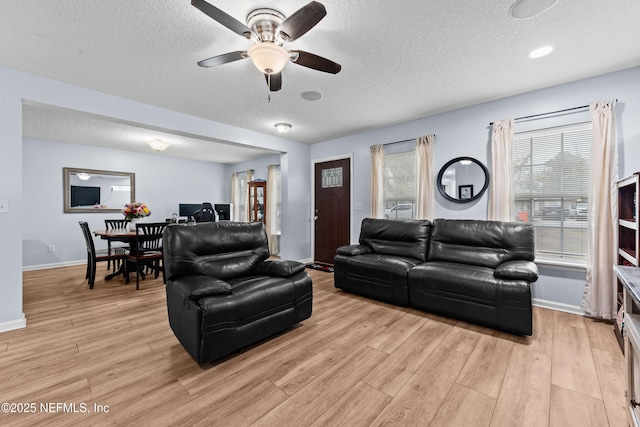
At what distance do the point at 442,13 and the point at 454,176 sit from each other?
236cm

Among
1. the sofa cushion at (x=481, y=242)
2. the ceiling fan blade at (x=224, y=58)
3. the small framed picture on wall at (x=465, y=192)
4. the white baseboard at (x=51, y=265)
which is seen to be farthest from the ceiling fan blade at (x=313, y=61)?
the white baseboard at (x=51, y=265)

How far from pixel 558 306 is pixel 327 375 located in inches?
115

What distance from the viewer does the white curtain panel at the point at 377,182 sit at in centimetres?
463

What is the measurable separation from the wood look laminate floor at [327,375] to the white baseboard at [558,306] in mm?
153

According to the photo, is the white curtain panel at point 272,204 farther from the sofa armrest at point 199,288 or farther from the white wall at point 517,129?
the sofa armrest at point 199,288

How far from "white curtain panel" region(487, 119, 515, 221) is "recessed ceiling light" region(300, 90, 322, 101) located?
2287 millimetres

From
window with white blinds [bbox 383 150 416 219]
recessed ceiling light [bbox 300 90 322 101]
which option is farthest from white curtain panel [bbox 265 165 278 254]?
recessed ceiling light [bbox 300 90 322 101]

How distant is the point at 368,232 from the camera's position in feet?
13.6

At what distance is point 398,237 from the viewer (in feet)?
12.5

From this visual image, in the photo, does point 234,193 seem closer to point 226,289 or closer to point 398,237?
point 398,237

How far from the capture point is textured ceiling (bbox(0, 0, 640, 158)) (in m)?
1.92

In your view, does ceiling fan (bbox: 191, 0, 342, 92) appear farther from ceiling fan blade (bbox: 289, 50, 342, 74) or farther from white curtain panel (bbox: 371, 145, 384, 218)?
white curtain panel (bbox: 371, 145, 384, 218)

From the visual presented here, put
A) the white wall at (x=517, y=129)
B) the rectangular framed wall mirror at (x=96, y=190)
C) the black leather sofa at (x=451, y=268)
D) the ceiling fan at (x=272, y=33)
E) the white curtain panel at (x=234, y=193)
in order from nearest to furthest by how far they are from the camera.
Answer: the ceiling fan at (x=272, y=33) < the black leather sofa at (x=451, y=268) < the white wall at (x=517, y=129) < the rectangular framed wall mirror at (x=96, y=190) < the white curtain panel at (x=234, y=193)

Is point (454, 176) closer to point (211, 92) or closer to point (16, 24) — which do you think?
point (211, 92)
